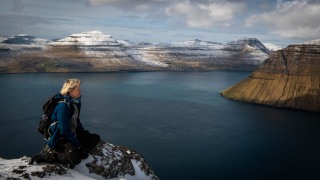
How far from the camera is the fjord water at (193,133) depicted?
4225 cm

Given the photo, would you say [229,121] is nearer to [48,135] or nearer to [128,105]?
[128,105]

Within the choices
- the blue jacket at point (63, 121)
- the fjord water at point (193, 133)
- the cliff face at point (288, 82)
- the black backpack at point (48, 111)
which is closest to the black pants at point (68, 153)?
the blue jacket at point (63, 121)

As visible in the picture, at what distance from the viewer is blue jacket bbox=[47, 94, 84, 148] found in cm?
939

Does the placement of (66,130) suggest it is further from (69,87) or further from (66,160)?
(69,87)

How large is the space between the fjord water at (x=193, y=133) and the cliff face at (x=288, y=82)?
4945mm

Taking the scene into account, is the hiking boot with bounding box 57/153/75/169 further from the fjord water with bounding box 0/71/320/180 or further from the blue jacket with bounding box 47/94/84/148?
the fjord water with bounding box 0/71/320/180

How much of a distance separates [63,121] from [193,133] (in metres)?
49.8

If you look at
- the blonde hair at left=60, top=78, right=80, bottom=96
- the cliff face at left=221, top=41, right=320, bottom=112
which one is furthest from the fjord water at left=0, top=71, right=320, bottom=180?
the blonde hair at left=60, top=78, right=80, bottom=96

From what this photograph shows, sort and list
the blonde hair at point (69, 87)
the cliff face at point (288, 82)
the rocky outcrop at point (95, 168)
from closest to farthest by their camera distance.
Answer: the rocky outcrop at point (95, 168) → the blonde hair at point (69, 87) → the cliff face at point (288, 82)

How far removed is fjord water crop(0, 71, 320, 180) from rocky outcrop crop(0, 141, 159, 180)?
2605 cm

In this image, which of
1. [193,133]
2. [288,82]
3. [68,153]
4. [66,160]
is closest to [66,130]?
[68,153]

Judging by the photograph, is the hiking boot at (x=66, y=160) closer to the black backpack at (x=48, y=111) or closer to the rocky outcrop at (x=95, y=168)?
the rocky outcrop at (x=95, y=168)

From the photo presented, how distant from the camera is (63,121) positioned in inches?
370

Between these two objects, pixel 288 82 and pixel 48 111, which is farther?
pixel 288 82
